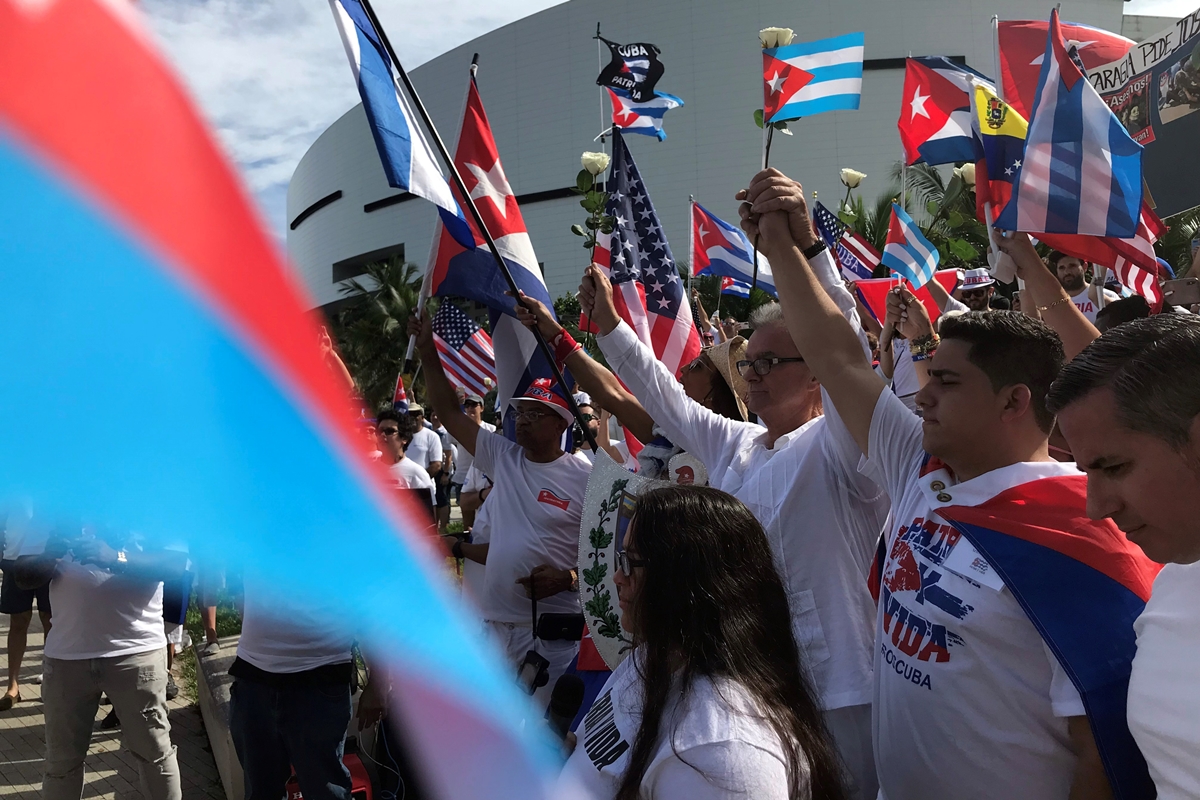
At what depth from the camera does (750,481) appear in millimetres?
2582

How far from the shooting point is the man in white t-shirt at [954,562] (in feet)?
5.50

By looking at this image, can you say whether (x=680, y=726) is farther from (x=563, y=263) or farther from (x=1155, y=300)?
(x=563, y=263)

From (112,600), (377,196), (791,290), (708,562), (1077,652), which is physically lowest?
(112,600)

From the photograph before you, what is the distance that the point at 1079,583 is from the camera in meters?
1.67

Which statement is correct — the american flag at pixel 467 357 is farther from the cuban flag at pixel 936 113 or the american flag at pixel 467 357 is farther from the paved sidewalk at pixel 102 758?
the cuban flag at pixel 936 113

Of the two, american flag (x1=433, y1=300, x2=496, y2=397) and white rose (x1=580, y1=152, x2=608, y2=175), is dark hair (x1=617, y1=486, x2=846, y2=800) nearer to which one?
white rose (x1=580, y1=152, x2=608, y2=175)

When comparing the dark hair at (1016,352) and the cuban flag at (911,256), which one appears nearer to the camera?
the dark hair at (1016,352)

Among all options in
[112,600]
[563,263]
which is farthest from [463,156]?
[563,263]

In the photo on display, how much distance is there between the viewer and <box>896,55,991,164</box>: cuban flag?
246 inches

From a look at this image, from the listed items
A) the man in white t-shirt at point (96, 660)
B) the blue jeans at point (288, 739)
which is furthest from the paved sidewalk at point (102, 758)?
the blue jeans at point (288, 739)

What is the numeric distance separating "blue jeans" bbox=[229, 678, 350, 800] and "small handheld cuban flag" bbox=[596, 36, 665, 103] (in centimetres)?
532

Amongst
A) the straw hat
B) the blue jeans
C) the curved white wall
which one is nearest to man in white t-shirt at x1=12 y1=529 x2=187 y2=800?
the blue jeans

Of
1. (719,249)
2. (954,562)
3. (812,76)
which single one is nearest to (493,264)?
(954,562)

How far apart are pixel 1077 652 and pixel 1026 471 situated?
1.39ft
